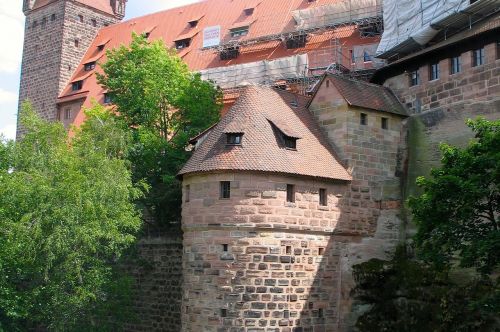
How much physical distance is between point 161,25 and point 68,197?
2200 cm

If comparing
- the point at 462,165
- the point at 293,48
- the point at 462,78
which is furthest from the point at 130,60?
the point at 462,165

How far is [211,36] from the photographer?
3775 cm

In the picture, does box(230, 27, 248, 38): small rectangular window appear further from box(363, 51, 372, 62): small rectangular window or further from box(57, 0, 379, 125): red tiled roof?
box(363, 51, 372, 62): small rectangular window

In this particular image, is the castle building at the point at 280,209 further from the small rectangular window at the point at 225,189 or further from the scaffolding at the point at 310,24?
the scaffolding at the point at 310,24

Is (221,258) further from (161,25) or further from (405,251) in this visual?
(161,25)

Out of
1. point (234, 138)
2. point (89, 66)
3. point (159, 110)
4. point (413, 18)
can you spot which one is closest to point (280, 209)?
point (234, 138)

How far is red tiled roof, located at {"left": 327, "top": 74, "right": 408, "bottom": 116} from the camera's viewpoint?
906 inches

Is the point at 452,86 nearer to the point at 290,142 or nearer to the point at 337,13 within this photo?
the point at 290,142

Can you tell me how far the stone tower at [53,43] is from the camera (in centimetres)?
4431

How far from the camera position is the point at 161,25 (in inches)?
1684

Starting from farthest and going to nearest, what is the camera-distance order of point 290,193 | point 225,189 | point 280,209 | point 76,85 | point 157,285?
1. point 76,85
2. point 157,285
3. point 290,193
4. point 225,189
5. point 280,209

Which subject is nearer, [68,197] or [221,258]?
[221,258]

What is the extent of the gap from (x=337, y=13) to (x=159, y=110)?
885 centimetres

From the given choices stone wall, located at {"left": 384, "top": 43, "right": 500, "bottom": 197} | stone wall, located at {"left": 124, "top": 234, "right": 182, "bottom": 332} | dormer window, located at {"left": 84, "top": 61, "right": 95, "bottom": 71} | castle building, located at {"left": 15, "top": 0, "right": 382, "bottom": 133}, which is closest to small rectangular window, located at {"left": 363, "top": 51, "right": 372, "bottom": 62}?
castle building, located at {"left": 15, "top": 0, "right": 382, "bottom": 133}
